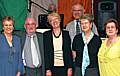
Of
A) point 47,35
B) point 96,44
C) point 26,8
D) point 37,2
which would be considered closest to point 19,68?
point 47,35

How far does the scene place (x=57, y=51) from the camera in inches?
175

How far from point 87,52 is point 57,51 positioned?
0.40 metres

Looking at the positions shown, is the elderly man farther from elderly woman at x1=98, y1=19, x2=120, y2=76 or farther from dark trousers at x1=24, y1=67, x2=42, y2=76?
elderly woman at x1=98, y1=19, x2=120, y2=76

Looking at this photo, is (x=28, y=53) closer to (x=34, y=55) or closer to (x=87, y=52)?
(x=34, y=55)

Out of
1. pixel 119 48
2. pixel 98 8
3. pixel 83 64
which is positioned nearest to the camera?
pixel 119 48

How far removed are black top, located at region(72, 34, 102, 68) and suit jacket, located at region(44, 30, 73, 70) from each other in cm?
11

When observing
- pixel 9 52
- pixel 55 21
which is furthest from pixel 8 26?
pixel 55 21

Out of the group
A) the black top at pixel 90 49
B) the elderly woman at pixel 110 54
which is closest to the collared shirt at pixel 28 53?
the black top at pixel 90 49

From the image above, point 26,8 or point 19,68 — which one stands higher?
point 26,8

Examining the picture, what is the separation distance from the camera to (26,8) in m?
6.00

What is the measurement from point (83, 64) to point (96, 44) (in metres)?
0.28

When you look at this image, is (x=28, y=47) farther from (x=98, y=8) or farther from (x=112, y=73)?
(x=98, y=8)

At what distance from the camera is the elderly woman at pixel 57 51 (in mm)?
4430

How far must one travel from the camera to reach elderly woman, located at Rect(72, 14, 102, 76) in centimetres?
426
